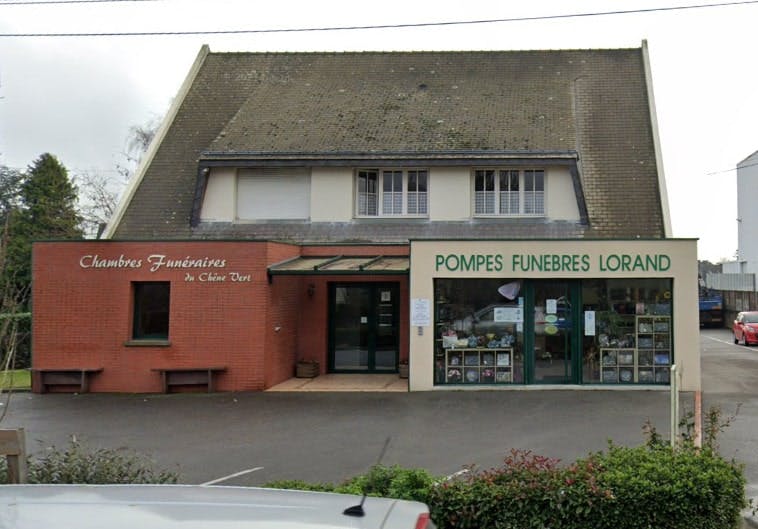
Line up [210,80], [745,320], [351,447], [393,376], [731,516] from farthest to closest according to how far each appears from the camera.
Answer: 1. [745,320]
2. [210,80]
3. [393,376]
4. [351,447]
5. [731,516]

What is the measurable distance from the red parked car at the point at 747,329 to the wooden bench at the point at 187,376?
25313mm

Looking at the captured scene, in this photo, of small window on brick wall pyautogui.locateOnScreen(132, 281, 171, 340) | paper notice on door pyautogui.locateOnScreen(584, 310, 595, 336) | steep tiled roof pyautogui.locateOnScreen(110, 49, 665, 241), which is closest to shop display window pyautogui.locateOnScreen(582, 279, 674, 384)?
paper notice on door pyautogui.locateOnScreen(584, 310, 595, 336)

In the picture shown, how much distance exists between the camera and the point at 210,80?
84.1 feet

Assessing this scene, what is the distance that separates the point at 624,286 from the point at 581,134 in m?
6.75

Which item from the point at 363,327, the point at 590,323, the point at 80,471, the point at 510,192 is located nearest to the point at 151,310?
the point at 363,327

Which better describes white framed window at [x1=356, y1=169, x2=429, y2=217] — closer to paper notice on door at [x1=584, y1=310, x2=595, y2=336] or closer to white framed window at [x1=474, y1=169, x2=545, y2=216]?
white framed window at [x1=474, y1=169, x2=545, y2=216]

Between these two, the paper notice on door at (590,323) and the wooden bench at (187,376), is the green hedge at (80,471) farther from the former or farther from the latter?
the paper notice on door at (590,323)

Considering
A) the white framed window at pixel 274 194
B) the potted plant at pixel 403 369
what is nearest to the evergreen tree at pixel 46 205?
the white framed window at pixel 274 194

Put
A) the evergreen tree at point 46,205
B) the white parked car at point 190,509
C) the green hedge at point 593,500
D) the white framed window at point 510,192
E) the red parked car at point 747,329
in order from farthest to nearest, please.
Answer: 1. the evergreen tree at point 46,205
2. the red parked car at point 747,329
3. the white framed window at point 510,192
4. the green hedge at point 593,500
5. the white parked car at point 190,509

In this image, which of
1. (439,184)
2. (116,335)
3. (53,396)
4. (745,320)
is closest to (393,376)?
(439,184)

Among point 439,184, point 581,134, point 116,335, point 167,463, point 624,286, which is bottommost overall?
point 167,463

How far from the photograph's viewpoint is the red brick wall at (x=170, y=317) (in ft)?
55.8

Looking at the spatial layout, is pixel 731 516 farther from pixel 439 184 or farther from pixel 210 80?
pixel 210 80

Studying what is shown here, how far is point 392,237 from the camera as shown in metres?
19.8
